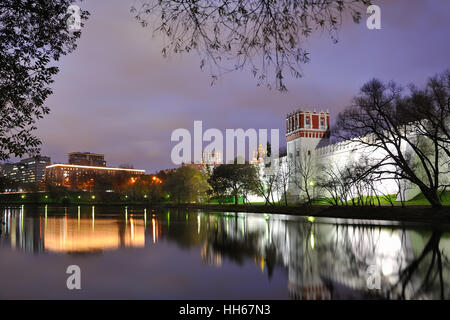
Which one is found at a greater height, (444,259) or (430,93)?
(430,93)

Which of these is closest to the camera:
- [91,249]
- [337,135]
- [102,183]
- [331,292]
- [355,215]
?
[331,292]

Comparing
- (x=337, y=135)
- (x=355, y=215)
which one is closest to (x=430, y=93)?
(x=337, y=135)

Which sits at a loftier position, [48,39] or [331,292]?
[48,39]

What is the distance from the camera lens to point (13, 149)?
27.5 ft

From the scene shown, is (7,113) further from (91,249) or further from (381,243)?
(381,243)

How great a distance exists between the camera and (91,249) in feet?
42.5

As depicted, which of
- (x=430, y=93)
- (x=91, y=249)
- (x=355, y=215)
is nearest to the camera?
(x=91, y=249)

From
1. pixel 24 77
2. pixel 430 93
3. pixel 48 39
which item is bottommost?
pixel 24 77

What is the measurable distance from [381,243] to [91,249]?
10010 mm

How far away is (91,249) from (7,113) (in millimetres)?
6024

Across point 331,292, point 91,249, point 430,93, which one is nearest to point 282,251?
point 331,292
